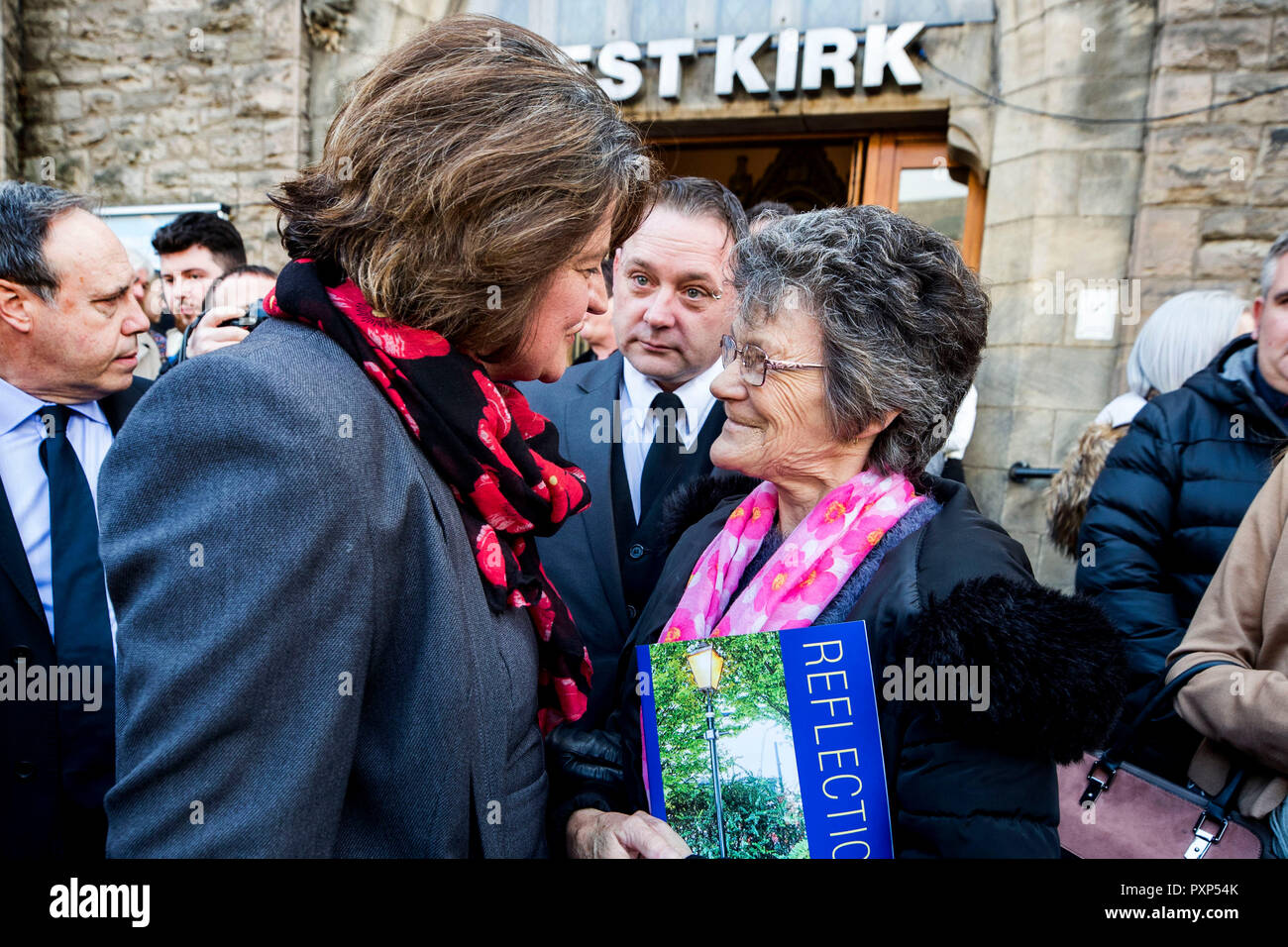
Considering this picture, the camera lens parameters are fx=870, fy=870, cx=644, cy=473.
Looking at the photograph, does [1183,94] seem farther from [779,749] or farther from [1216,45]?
[779,749]

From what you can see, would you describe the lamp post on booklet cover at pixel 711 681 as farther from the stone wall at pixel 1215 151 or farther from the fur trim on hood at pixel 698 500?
the stone wall at pixel 1215 151

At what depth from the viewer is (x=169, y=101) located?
618cm

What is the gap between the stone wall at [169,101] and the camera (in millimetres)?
6043

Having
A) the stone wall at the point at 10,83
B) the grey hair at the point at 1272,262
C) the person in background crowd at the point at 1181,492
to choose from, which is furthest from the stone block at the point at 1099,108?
the stone wall at the point at 10,83

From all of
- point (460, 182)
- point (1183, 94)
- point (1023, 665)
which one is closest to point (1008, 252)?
point (1183, 94)

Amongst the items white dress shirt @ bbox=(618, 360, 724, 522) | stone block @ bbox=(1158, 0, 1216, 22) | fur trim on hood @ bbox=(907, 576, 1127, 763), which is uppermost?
stone block @ bbox=(1158, 0, 1216, 22)

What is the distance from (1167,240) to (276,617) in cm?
516

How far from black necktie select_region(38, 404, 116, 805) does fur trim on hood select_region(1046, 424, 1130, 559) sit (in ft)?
9.48

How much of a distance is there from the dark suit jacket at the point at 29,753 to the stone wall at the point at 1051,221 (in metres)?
4.68

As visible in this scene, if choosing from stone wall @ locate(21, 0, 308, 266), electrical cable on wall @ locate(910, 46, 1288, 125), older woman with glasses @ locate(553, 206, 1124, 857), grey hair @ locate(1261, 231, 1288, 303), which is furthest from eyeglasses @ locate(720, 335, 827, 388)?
stone wall @ locate(21, 0, 308, 266)

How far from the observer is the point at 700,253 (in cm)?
260

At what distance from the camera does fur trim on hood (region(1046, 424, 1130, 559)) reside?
299 centimetres

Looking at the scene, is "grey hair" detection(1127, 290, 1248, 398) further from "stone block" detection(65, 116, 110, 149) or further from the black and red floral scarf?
"stone block" detection(65, 116, 110, 149)

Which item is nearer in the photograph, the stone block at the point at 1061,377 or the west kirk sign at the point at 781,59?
the stone block at the point at 1061,377
